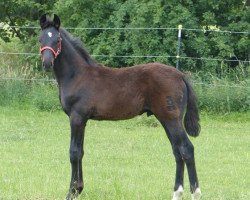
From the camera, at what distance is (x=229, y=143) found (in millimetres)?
12117

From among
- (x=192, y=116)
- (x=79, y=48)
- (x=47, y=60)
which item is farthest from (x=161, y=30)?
(x=47, y=60)

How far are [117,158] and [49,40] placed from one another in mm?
3440

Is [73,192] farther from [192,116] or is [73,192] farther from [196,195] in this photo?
[192,116]

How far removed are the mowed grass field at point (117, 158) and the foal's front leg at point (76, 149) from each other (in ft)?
0.62

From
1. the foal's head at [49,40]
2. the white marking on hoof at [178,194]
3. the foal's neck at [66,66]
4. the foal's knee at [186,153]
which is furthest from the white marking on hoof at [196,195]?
the foal's head at [49,40]

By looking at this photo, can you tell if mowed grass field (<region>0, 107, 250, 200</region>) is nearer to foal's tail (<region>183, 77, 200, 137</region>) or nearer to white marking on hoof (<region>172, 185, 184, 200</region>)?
white marking on hoof (<region>172, 185, 184, 200</region>)

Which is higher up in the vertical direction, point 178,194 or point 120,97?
point 120,97

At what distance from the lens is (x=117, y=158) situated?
34.8ft

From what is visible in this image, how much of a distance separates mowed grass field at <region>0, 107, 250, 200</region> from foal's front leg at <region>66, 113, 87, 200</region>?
0.19m

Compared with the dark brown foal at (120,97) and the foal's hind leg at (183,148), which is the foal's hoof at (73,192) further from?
Answer: the foal's hind leg at (183,148)

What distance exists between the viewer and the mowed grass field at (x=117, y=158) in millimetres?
8109

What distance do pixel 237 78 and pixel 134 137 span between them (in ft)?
13.3

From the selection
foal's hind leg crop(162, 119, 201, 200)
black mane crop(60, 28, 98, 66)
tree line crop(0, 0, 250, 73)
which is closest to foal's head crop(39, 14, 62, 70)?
black mane crop(60, 28, 98, 66)

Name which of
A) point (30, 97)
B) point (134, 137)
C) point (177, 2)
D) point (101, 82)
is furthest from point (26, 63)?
point (101, 82)
